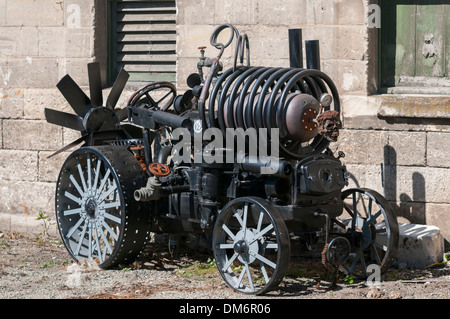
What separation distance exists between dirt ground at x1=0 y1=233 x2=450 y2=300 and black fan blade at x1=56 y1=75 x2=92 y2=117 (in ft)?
5.19

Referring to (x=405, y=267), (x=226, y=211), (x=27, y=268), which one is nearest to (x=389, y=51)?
(x=405, y=267)

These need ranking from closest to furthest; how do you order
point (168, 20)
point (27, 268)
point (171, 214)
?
1. point (171, 214)
2. point (27, 268)
3. point (168, 20)

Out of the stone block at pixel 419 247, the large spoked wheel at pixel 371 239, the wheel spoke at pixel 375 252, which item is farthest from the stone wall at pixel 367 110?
the wheel spoke at pixel 375 252

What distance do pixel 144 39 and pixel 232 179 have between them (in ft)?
10.6

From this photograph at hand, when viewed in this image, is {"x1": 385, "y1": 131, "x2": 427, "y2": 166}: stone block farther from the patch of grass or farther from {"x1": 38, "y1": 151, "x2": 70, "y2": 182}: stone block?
{"x1": 38, "y1": 151, "x2": 70, "y2": 182}: stone block

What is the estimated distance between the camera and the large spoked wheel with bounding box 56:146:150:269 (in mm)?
8500

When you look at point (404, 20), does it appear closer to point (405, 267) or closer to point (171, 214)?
point (405, 267)

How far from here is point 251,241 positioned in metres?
7.69

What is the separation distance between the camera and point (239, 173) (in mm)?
8008

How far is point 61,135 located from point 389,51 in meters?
3.92

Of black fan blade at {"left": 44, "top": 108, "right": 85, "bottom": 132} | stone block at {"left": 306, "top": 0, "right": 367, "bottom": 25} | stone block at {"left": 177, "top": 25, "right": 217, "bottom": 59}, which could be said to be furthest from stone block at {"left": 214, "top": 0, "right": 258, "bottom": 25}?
black fan blade at {"left": 44, "top": 108, "right": 85, "bottom": 132}

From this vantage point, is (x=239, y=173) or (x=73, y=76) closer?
(x=239, y=173)

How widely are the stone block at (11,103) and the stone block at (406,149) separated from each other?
14.6ft

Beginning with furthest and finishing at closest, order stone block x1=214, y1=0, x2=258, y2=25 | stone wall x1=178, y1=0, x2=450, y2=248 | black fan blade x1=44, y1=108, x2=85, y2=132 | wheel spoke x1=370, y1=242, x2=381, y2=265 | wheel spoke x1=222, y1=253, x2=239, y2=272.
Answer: stone block x1=214, y1=0, x2=258, y2=25
black fan blade x1=44, y1=108, x2=85, y2=132
stone wall x1=178, y1=0, x2=450, y2=248
wheel spoke x1=370, y1=242, x2=381, y2=265
wheel spoke x1=222, y1=253, x2=239, y2=272
